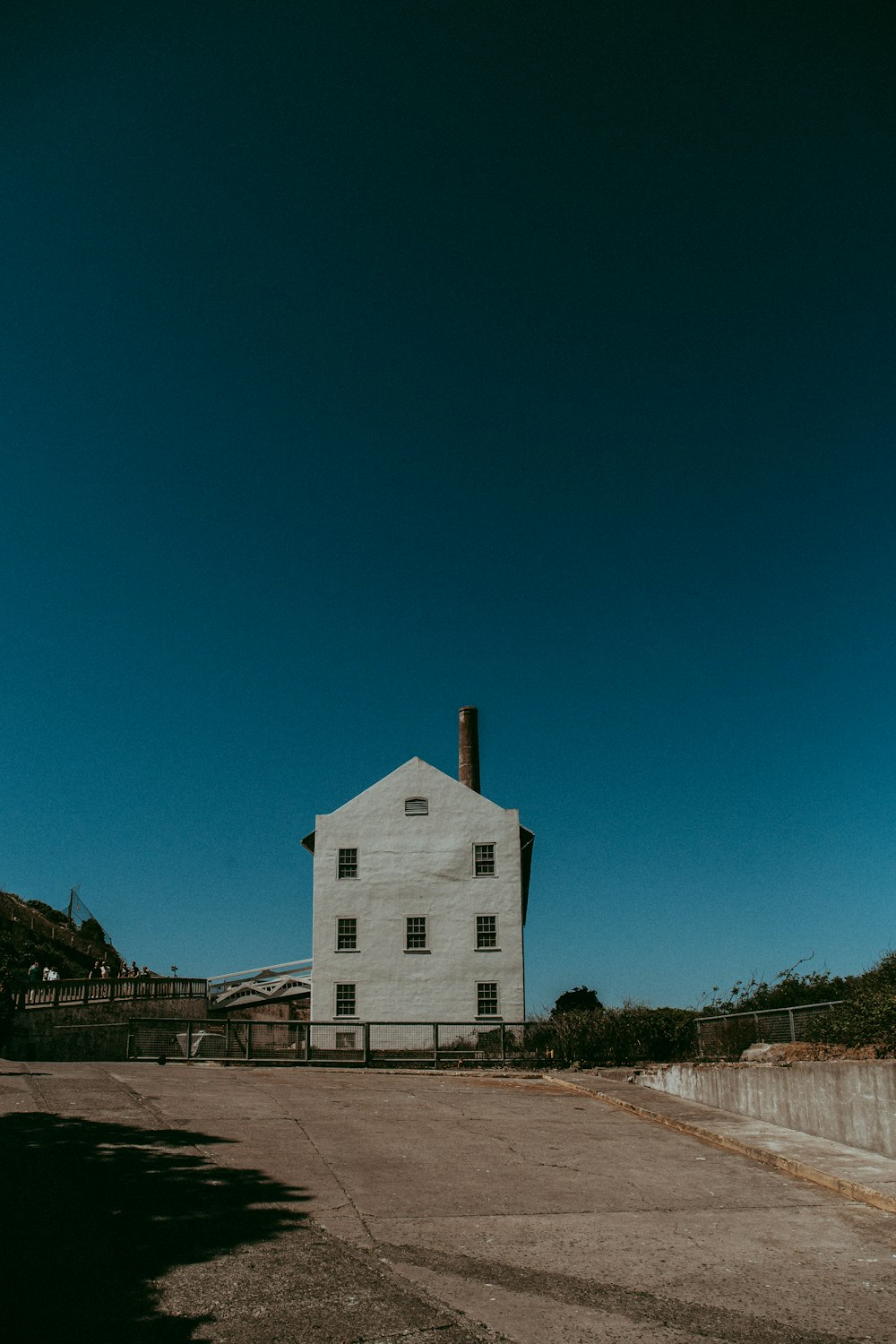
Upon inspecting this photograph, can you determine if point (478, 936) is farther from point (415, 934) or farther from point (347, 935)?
point (347, 935)

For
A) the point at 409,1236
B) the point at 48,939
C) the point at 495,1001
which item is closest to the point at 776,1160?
the point at 409,1236

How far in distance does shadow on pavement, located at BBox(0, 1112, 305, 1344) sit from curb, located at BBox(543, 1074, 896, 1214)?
5.16 meters

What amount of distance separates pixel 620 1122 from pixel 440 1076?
9386 millimetres

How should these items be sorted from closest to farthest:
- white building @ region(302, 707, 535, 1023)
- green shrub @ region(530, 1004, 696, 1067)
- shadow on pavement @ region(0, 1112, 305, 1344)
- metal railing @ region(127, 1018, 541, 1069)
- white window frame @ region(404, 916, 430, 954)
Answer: shadow on pavement @ region(0, 1112, 305, 1344) → green shrub @ region(530, 1004, 696, 1067) → metal railing @ region(127, 1018, 541, 1069) → white building @ region(302, 707, 535, 1023) → white window frame @ region(404, 916, 430, 954)

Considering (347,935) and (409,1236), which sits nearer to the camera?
(409,1236)

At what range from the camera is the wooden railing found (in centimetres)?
3350

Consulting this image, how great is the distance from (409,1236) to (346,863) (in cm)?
3021

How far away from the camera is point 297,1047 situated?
1003 inches

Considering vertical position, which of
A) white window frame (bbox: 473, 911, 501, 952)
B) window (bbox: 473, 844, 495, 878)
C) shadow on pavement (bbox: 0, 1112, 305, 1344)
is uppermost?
window (bbox: 473, 844, 495, 878)

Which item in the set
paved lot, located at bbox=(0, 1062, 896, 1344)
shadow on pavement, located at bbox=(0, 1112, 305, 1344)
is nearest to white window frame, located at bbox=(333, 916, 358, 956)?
paved lot, located at bbox=(0, 1062, 896, 1344)

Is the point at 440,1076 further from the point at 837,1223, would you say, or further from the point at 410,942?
the point at 837,1223

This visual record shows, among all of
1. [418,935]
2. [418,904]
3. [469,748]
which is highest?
[469,748]

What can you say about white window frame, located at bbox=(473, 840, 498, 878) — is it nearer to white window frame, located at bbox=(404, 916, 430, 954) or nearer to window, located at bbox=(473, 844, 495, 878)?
window, located at bbox=(473, 844, 495, 878)

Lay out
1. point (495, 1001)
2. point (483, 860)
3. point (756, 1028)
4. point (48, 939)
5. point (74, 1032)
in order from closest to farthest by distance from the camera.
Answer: point (756, 1028), point (74, 1032), point (495, 1001), point (483, 860), point (48, 939)
